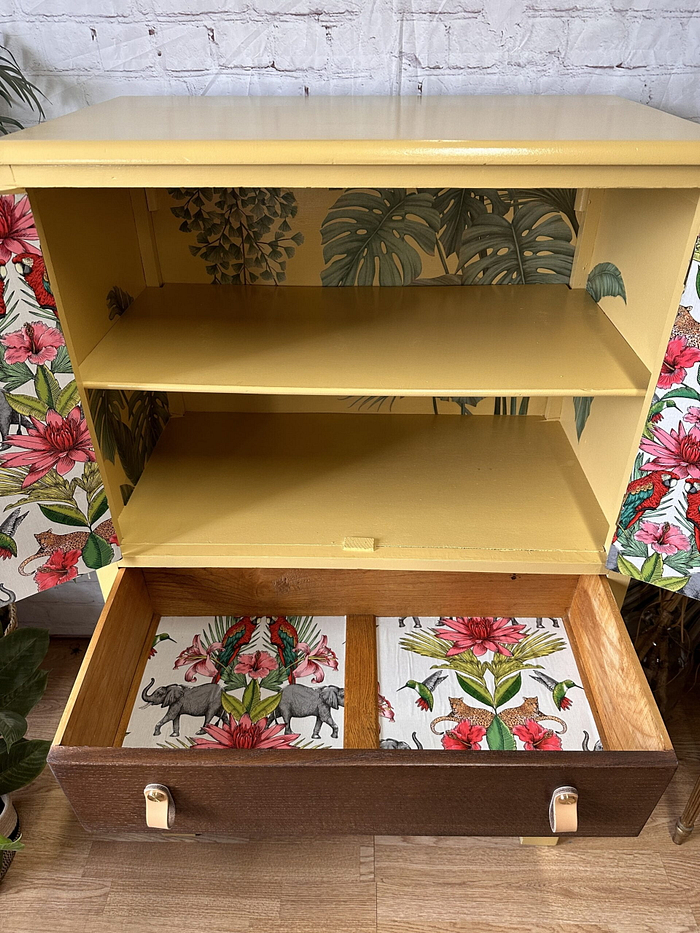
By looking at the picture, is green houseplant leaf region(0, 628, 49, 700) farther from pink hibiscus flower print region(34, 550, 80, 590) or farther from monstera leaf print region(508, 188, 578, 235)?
monstera leaf print region(508, 188, 578, 235)

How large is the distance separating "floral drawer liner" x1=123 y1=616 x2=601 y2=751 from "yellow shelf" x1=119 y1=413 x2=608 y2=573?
154 millimetres

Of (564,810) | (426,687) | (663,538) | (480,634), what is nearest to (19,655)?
(426,687)

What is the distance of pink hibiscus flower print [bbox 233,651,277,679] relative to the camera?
1149 millimetres

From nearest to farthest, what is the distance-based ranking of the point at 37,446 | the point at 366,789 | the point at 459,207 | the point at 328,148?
the point at 328,148 → the point at 366,789 → the point at 37,446 → the point at 459,207

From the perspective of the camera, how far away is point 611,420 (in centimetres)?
113

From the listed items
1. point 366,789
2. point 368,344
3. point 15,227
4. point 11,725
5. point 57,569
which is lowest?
point 11,725

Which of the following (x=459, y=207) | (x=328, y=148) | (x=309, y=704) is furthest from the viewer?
(x=459, y=207)

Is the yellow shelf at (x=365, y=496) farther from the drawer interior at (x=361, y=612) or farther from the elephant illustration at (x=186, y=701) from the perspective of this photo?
the elephant illustration at (x=186, y=701)

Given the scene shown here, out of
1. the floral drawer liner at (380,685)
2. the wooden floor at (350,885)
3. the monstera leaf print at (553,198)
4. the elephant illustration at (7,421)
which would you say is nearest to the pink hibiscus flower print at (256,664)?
the floral drawer liner at (380,685)

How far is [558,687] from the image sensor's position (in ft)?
3.67

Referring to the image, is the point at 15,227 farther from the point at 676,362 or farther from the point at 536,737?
the point at 536,737

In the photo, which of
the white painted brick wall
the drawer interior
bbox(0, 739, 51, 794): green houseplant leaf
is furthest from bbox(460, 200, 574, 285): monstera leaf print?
bbox(0, 739, 51, 794): green houseplant leaf

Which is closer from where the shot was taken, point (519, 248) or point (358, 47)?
point (358, 47)

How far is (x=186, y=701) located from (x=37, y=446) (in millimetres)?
452
